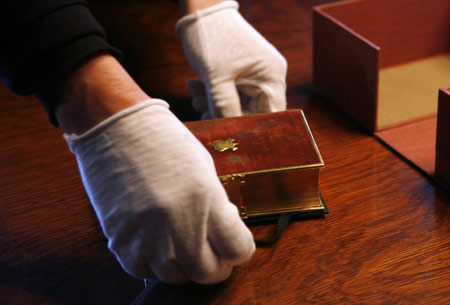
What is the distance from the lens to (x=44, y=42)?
465mm

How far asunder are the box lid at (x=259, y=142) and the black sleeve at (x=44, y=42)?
192 mm

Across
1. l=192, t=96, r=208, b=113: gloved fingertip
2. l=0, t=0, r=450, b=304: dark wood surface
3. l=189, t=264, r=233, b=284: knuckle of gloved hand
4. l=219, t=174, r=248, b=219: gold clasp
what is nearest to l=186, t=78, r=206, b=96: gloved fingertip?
l=192, t=96, r=208, b=113: gloved fingertip

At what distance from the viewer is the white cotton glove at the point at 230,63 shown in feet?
2.47

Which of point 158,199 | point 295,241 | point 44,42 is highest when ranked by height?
point 44,42

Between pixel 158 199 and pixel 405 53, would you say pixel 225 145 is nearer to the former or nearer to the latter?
pixel 158 199

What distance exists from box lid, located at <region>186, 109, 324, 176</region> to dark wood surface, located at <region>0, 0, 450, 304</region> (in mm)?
78

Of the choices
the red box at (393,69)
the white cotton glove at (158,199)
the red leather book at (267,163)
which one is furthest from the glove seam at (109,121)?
the red box at (393,69)

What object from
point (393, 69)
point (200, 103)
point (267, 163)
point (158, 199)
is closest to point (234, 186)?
point (267, 163)

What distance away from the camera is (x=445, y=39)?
100 cm

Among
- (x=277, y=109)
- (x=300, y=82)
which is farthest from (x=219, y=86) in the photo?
(x=300, y=82)

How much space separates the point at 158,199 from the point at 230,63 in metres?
0.36

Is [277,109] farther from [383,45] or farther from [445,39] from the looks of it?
[445,39]

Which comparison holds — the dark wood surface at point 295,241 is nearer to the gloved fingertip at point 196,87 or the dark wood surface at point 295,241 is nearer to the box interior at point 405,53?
the box interior at point 405,53

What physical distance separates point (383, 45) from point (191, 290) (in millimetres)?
649
